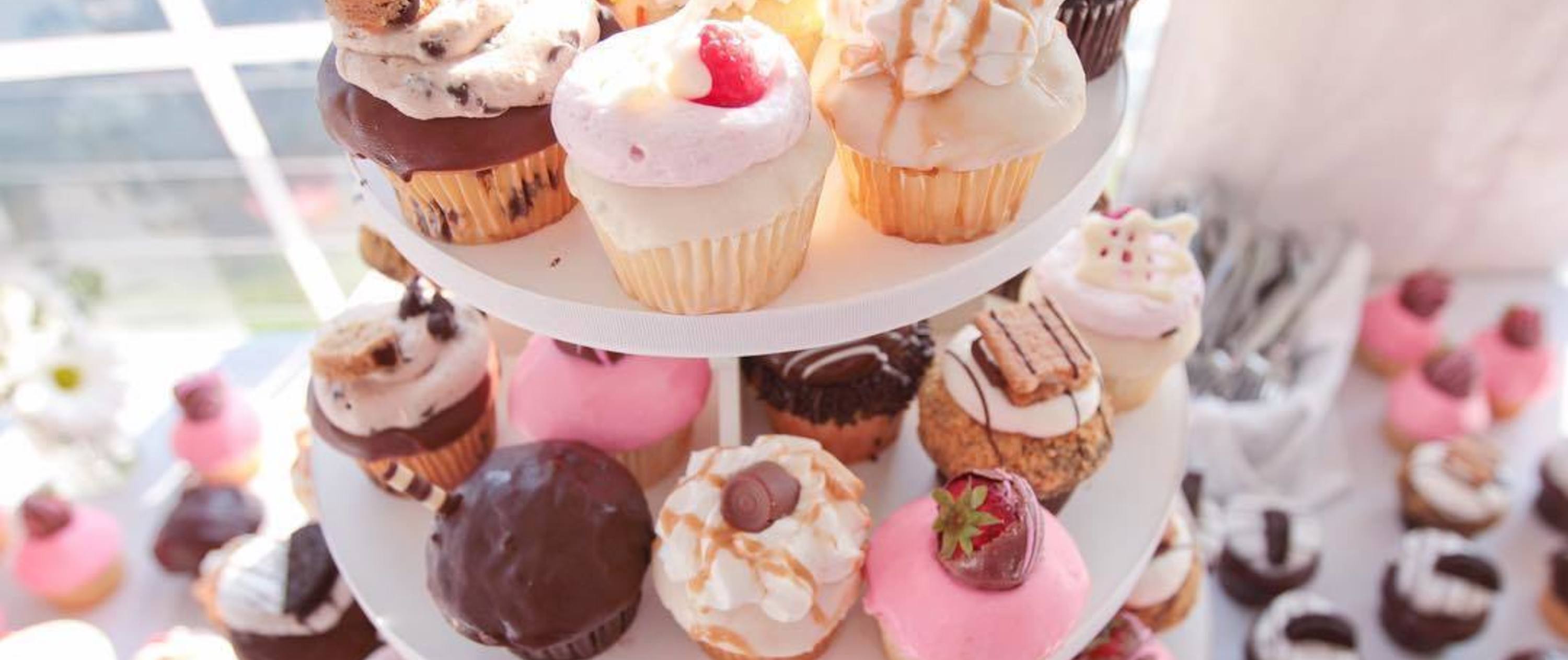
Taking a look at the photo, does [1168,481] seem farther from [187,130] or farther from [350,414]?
[187,130]

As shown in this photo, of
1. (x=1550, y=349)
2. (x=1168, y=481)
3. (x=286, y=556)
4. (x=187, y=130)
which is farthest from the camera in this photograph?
(x=187, y=130)

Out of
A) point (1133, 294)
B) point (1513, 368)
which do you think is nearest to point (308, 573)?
point (1133, 294)

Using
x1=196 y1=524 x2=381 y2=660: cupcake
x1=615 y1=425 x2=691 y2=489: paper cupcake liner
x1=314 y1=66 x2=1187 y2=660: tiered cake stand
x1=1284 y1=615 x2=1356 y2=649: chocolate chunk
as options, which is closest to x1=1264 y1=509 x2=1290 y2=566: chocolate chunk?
x1=1284 y1=615 x2=1356 y2=649: chocolate chunk

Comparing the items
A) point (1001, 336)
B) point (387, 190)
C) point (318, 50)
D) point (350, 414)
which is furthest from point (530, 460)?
point (318, 50)

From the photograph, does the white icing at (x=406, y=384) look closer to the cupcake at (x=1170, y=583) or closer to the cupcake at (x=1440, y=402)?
the cupcake at (x=1170, y=583)

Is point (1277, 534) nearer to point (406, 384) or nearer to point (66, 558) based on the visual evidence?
point (406, 384)

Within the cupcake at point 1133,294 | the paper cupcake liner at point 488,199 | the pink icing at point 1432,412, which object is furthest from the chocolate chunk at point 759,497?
the pink icing at point 1432,412

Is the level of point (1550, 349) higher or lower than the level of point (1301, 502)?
higher
